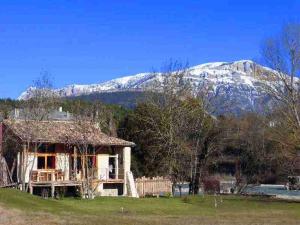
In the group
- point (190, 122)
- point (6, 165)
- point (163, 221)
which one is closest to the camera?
point (163, 221)

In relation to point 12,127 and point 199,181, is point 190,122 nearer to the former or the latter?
point 199,181

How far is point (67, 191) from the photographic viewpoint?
50500 millimetres

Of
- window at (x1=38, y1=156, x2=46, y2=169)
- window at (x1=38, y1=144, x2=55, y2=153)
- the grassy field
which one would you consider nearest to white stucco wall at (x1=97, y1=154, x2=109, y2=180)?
window at (x1=38, y1=144, x2=55, y2=153)

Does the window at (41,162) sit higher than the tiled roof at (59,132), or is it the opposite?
the tiled roof at (59,132)

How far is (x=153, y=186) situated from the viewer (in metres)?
54.4

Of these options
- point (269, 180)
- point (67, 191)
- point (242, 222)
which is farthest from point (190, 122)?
point (242, 222)

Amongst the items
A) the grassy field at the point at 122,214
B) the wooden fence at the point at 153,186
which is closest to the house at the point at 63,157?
the wooden fence at the point at 153,186

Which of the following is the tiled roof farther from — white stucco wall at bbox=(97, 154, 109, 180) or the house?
white stucco wall at bbox=(97, 154, 109, 180)

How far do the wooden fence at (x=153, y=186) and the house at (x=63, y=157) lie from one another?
49.4 inches

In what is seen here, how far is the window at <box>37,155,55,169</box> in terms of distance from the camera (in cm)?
5181

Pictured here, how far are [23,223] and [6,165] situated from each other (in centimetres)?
2497

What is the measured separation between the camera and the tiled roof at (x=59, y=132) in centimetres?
4972

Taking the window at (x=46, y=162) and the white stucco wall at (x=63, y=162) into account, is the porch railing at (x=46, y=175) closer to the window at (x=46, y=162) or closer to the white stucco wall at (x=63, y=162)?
the white stucco wall at (x=63, y=162)

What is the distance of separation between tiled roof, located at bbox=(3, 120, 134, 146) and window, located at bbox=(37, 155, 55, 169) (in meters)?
2.17
